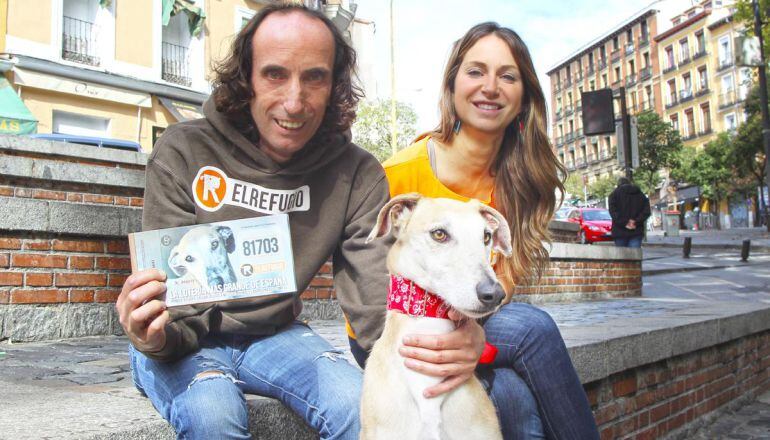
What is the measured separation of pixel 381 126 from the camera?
29781 mm

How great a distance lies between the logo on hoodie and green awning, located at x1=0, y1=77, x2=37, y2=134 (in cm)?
1183

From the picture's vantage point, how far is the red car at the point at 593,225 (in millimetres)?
21289

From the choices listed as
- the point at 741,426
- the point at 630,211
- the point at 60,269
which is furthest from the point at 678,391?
the point at 630,211

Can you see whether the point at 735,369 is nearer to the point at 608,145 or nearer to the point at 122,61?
the point at 122,61

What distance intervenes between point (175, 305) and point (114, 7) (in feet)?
53.2

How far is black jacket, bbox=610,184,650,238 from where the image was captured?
11625 millimetres

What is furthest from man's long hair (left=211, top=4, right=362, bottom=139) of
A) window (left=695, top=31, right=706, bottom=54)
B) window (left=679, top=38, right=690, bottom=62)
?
window (left=679, top=38, right=690, bottom=62)

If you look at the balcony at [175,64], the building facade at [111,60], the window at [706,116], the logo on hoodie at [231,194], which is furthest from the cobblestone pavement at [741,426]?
the window at [706,116]

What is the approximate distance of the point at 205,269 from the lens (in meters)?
1.82

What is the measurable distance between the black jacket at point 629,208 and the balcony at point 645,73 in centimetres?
5383

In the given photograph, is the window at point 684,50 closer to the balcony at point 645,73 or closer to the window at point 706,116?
the balcony at point 645,73

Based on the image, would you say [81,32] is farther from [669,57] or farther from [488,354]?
[669,57]

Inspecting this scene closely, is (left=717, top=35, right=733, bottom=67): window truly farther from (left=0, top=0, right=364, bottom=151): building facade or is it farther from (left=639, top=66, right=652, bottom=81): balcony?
(left=0, top=0, right=364, bottom=151): building facade

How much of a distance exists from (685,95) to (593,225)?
39400 millimetres
